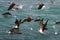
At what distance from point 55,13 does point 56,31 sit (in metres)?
4.63

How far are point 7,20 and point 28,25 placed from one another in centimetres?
196

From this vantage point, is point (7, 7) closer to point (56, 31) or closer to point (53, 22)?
point (53, 22)

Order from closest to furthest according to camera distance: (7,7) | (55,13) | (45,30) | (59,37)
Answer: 1. (59,37)
2. (45,30)
3. (55,13)
4. (7,7)

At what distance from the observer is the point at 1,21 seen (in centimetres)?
1867

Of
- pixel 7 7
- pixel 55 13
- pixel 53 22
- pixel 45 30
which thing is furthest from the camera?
pixel 7 7

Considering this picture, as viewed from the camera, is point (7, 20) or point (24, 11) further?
point (24, 11)

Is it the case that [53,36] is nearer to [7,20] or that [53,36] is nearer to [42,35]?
[42,35]

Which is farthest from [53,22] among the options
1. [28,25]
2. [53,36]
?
[53,36]

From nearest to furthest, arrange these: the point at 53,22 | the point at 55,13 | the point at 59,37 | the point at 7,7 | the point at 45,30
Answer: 1. the point at 59,37
2. the point at 45,30
3. the point at 53,22
4. the point at 55,13
5. the point at 7,7

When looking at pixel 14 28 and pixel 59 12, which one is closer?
pixel 14 28

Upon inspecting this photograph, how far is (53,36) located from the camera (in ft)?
52.3

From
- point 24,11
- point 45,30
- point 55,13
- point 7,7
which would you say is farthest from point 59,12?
point 45,30

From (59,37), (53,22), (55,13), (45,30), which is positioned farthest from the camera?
(55,13)

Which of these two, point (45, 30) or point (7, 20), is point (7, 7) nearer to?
point (7, 20)
